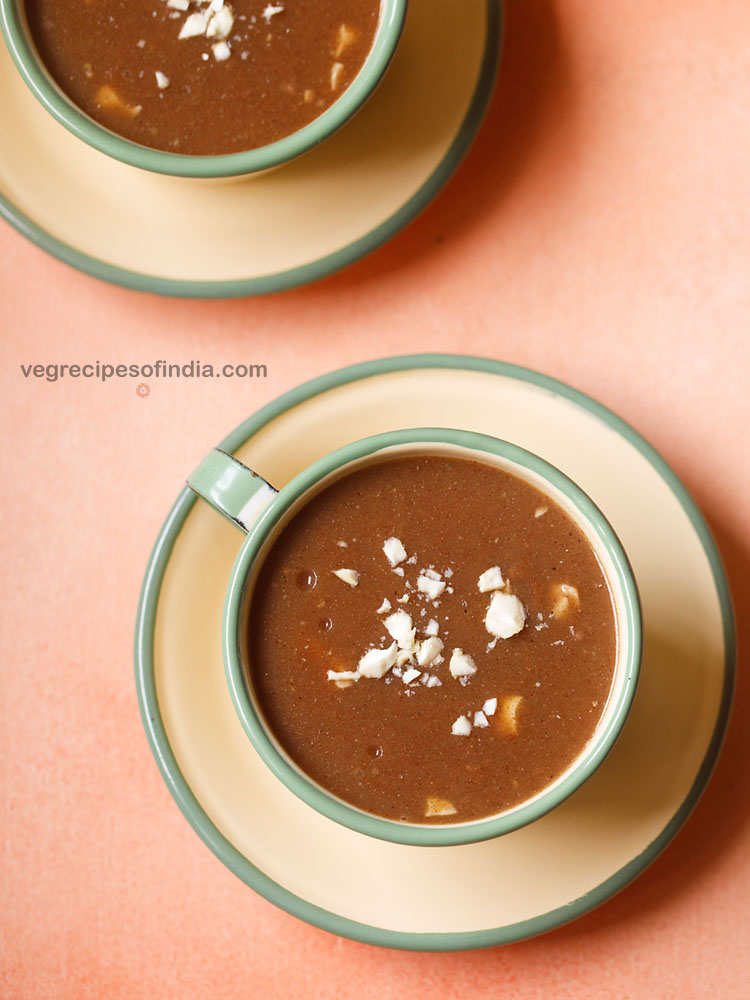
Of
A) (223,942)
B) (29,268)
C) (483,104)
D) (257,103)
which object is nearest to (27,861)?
(223,942)

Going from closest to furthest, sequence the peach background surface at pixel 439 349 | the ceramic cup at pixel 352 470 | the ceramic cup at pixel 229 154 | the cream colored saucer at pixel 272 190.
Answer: the ceramic cup at pixel 352 470, the ceramic cup at pixel 229 154, the cream colored saucer at pixel 272 190, the peach background surface at pixel 439 349

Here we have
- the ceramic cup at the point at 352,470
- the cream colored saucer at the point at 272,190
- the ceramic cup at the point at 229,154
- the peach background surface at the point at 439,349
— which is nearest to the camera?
the ceramic cup at the point at 352,470

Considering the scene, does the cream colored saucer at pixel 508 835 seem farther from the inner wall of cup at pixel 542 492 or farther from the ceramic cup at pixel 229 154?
the ceramic cup at pixel 229 154

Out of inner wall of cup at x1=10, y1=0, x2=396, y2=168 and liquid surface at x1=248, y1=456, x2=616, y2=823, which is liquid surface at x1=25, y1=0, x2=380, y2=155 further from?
liquid surface at x1=248, y1=456, x2=616, y2=823

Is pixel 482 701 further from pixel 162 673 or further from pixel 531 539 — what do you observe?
pixel 162 673

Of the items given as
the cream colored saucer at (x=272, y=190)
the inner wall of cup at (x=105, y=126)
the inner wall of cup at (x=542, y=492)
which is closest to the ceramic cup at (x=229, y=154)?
the inner wall of cup at (x=105, y=126)

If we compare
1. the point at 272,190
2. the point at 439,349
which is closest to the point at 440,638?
the point at 439,349
